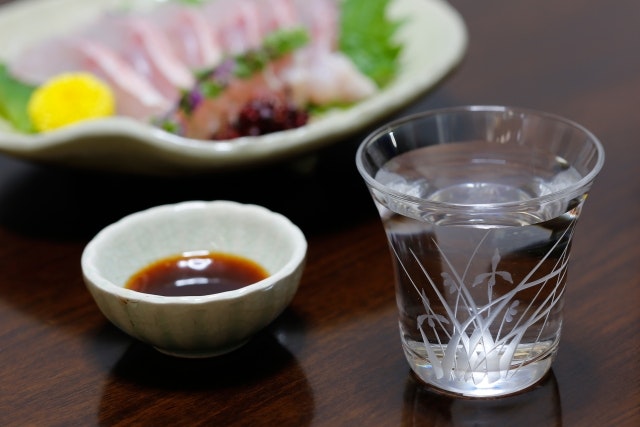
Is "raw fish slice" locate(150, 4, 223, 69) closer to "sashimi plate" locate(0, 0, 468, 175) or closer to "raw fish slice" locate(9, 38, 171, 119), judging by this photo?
"raw fish slice" locate(9, 38, 171, 119)

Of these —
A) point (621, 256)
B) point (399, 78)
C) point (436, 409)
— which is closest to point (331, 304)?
point (436, 409)

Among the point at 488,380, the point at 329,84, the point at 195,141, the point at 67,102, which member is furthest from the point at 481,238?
the point at 67,102

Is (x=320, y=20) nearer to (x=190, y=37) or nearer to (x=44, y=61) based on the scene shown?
(x=190, y=37)

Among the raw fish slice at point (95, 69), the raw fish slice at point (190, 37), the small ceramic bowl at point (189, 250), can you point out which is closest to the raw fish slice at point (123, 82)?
the raw fish slice at point (95, 69)

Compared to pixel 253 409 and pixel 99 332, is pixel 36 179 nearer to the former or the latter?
pixel 99 332

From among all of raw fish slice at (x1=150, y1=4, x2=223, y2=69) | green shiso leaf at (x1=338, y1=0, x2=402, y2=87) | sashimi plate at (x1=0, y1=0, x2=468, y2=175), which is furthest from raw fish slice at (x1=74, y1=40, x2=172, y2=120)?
green shiso leaf at (x1=338, y1=0, x2=402, y2=87)

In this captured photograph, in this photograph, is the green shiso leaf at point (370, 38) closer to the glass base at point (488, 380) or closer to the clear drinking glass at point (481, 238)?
the clear drinking glass at point (481, 238)
